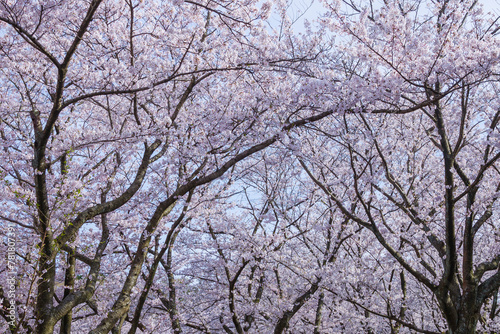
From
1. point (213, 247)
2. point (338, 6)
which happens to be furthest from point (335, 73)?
point (213, 247)

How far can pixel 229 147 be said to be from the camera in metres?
7.49

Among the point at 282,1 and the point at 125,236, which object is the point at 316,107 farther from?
the point at 125,236

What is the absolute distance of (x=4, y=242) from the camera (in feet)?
23.5

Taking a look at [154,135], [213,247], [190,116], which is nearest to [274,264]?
[213,247]

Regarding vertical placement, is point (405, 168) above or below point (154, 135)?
above

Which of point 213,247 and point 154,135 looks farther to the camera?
point 213,247

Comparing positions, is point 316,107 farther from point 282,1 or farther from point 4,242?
point 4,242

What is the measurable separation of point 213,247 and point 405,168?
A: 5.15 meters

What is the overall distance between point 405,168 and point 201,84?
17.8 ft

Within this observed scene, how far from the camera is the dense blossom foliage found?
5.20 meters

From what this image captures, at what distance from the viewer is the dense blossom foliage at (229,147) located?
17.1ft

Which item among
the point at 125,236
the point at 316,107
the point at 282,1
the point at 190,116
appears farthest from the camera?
the point at 125,236

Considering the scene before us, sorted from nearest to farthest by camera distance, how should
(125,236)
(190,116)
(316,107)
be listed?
(316,107) → (190,116) → (125,236)

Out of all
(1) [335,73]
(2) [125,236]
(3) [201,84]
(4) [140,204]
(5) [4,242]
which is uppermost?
(3) [201,84]
